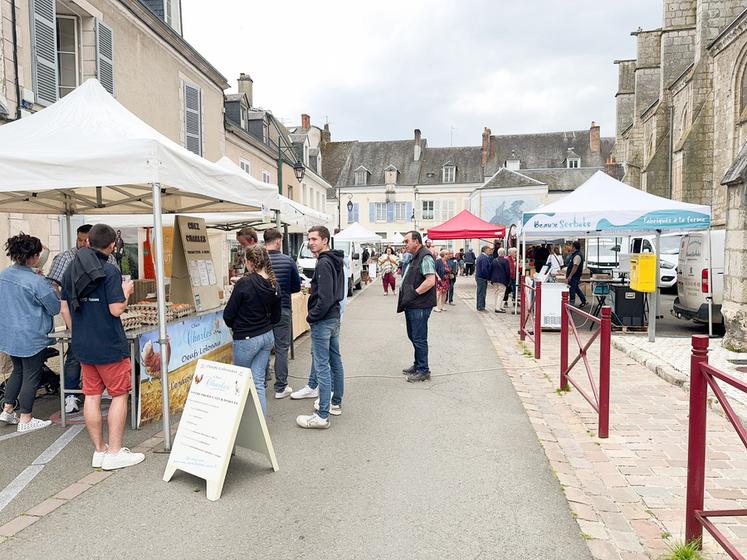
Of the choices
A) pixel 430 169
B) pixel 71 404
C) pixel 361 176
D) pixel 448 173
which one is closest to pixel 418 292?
pixel 71 404

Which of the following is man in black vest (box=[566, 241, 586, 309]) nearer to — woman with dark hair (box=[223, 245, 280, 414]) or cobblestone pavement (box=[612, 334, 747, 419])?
cobblestone pavement (box=[612, 334, 747, 419])

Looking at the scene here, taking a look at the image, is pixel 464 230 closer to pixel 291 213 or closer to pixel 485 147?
pixel 291 213

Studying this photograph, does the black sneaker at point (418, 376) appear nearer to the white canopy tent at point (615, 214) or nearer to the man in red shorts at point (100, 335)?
the man in red shorts at point (100, 335)

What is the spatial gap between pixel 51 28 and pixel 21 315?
605 cm

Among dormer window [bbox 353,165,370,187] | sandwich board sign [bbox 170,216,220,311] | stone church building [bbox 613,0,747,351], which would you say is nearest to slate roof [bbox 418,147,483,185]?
dormer window [bbox 353,165,370,187]

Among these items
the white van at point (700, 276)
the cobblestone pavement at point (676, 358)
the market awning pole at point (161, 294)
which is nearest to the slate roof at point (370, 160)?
the white van at point (700, 276)

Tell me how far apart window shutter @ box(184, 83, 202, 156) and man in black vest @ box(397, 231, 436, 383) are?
9365mm

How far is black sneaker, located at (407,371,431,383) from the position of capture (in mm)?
6688

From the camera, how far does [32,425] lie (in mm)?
4855

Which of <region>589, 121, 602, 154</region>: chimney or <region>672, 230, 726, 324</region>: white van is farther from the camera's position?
<region>589, 121, 602, 154</region>: chimney

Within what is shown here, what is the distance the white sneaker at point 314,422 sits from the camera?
489 centimetres

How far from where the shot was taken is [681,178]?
2322 cm

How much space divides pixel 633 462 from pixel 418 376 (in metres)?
2.90

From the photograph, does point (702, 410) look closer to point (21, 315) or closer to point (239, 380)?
point (239, 380)
